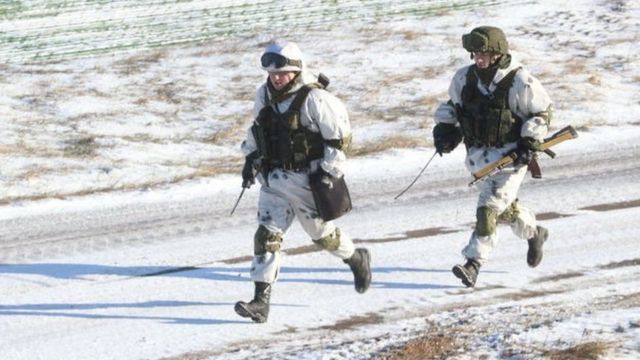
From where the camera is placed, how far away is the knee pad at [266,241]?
809 centimetres

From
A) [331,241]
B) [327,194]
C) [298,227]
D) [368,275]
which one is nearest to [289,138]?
[327,194]

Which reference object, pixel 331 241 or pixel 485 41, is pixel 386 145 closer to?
pixel 331 241

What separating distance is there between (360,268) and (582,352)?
7.71ft

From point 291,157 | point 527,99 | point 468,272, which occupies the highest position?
point 527,99

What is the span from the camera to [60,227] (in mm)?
11258

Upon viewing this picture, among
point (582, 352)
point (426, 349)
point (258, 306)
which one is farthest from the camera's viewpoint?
point (258, 306)

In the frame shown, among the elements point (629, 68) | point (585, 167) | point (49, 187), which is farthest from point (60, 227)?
point (629, 68)

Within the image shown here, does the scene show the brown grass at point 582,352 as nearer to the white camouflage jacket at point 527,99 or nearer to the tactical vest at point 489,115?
the white camouflage jacket at point 527,99

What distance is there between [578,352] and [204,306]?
9.79 feet

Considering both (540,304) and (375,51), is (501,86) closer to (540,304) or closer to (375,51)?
(540,304)

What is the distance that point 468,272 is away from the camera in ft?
27.6

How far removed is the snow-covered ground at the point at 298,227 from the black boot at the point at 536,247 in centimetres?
10

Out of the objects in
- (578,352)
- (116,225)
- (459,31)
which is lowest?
(459,31)

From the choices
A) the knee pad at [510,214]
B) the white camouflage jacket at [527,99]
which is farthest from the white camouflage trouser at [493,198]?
the white camouflage jacket at [527,99]
